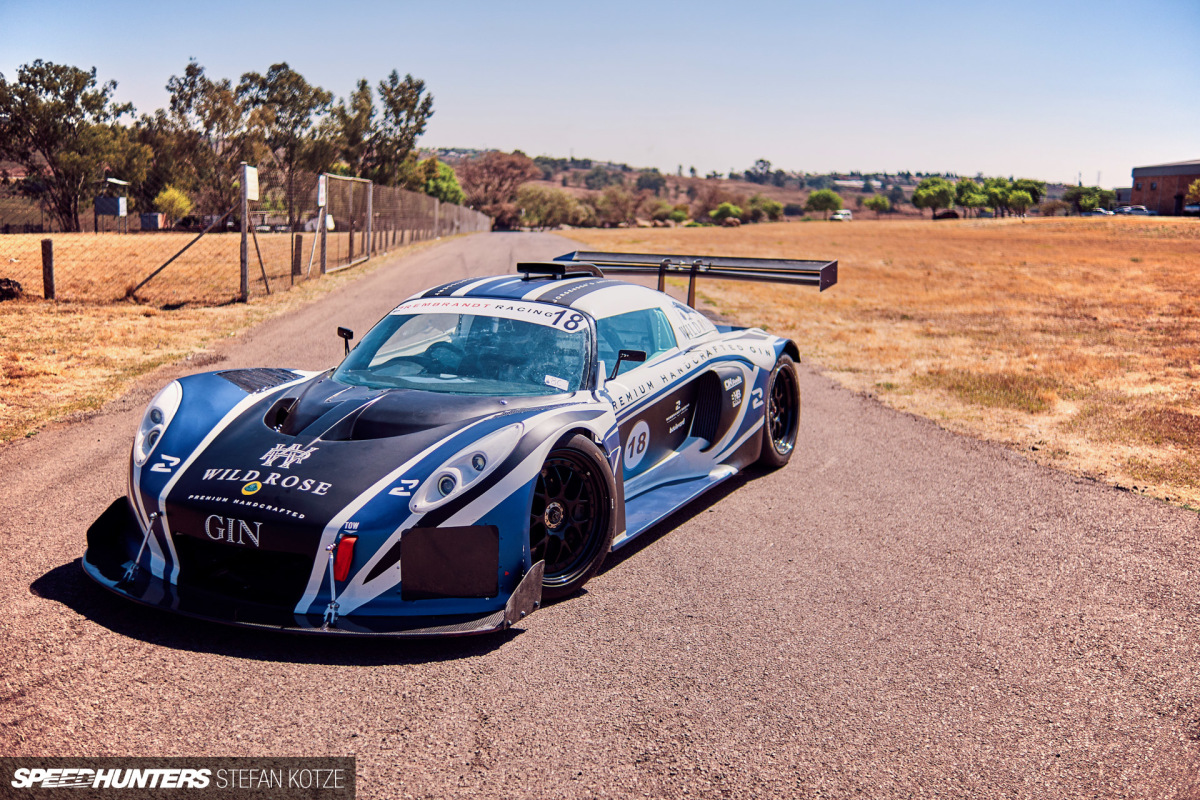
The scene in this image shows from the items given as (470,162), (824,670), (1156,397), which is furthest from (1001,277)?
(470,162)

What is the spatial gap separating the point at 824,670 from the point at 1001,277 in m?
30.6

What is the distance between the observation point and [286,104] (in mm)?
66938

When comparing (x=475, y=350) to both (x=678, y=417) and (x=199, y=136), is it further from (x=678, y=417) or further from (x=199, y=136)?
(x=199, y=136)

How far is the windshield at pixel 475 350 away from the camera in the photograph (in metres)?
4.60

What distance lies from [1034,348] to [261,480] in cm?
1390

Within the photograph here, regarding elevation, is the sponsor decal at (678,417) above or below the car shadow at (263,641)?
above

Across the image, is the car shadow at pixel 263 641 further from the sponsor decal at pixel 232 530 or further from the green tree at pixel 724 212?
the green tree at pixel 724 212

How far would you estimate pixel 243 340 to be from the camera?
468 inches

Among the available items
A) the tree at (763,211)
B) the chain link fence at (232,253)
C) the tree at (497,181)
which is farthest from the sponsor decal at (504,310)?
the tree at (497,181)

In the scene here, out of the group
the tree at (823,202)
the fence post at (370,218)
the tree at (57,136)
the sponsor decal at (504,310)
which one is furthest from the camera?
the tree at (823,202)

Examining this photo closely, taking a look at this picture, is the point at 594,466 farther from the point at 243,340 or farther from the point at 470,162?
the point at 470,162

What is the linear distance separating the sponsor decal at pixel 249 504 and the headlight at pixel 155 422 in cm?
51

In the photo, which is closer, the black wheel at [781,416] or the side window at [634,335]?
the side window at [634,335]

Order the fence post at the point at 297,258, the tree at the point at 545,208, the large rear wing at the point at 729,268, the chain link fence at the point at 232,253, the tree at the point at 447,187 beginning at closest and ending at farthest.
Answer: the large rear wing at the point at 729,268 → the chain link fence at the point at 232,253 → the fence post at the point at 297,258 → the tree at the point at 447,187 → the tree at the point at 545,208
